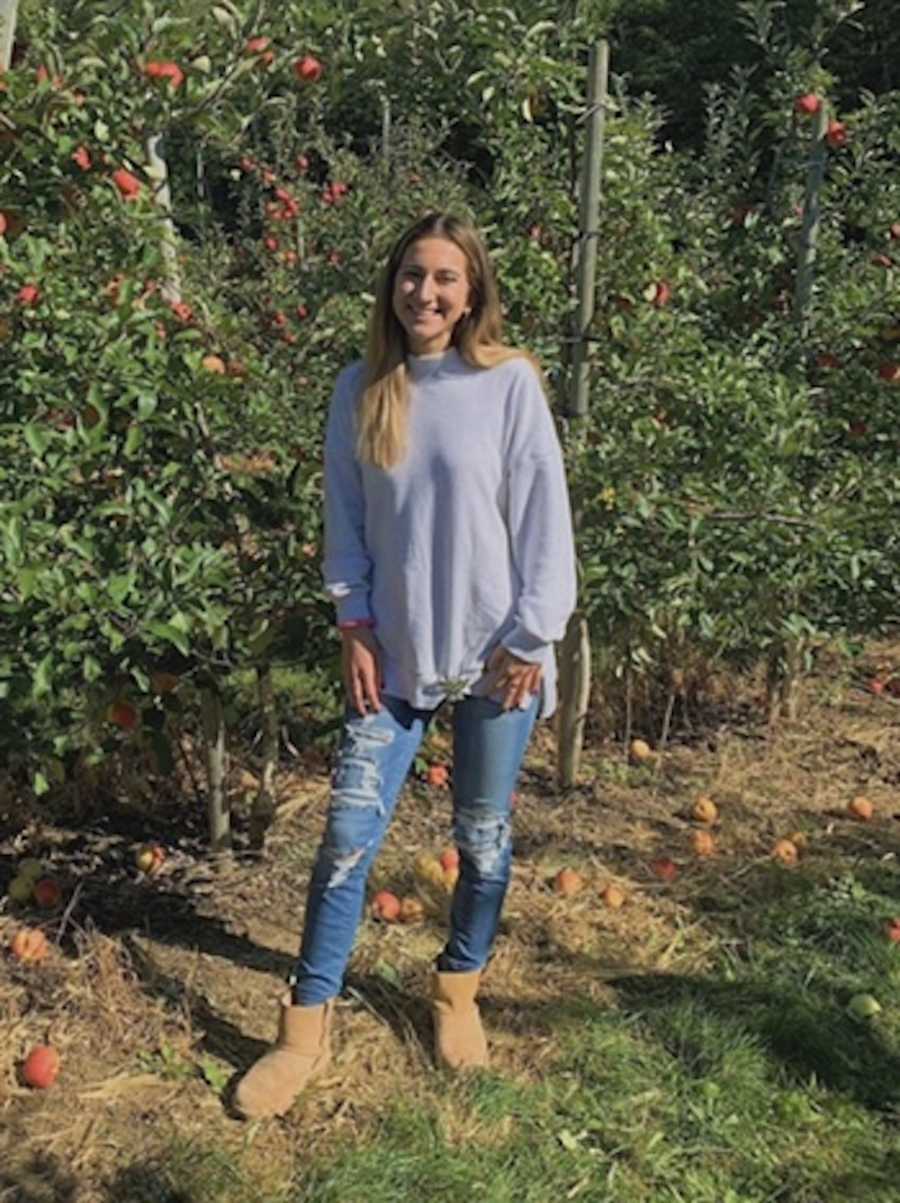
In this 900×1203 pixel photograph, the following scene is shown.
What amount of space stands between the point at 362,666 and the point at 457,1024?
73cm

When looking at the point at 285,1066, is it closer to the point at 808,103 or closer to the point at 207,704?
the point at 207,704

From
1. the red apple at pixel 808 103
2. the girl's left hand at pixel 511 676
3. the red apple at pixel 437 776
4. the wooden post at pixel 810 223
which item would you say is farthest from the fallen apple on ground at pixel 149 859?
the red apple at pixel 808 103

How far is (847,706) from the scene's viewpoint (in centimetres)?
422

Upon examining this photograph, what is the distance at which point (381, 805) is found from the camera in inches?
83.1

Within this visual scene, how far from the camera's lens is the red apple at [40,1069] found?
2.23 meters

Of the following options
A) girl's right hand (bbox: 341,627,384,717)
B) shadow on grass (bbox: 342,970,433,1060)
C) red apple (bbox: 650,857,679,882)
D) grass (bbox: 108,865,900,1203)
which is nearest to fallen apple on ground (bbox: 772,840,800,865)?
red apple (bbox: 650,857,679,882)

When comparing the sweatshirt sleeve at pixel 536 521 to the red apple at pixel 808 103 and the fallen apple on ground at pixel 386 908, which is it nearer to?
the fallen apple on ground at pixel 386 908

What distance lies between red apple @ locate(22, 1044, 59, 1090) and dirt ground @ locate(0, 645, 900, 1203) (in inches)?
0.9

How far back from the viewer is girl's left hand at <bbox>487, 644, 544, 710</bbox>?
2.03 m

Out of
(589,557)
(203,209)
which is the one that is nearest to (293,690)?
(589,557)

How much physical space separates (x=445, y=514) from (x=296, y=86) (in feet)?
4.32

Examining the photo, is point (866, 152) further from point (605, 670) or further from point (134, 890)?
point (134, 890)

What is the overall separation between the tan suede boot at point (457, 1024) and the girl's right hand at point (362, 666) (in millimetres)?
566

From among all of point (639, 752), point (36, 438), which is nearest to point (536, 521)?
point (36, 438)
